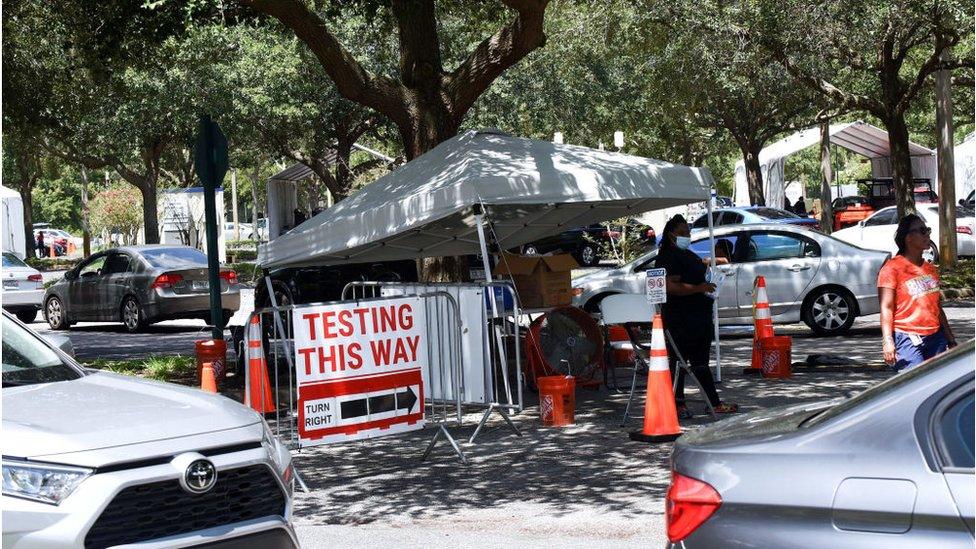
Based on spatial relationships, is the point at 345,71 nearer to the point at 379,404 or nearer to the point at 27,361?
the point at 379,404

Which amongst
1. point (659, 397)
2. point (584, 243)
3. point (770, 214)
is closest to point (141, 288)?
point (659, 397)

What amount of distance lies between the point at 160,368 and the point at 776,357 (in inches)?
287

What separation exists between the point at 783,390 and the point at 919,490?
28.7ft

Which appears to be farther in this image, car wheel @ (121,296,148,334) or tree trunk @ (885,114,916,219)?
tree trunk @ (885,114,916,219)

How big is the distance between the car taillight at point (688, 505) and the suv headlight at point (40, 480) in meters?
2.17

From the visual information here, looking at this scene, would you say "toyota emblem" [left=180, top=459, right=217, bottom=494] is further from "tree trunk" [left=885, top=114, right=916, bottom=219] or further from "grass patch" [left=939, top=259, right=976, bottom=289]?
"tree trunk" [left=885, top=114, right=916, bottom=219]

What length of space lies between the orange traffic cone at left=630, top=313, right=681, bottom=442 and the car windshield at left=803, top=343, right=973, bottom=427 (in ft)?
A: 17.7

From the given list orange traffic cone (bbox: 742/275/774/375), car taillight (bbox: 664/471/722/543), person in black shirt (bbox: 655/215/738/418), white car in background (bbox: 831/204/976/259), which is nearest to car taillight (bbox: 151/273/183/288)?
orange traffic cone (bbox: 742/275/774/375)

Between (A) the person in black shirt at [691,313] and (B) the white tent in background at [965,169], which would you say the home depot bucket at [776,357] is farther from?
(B) the white tent in background at [965,169]

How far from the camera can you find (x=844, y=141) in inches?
2029

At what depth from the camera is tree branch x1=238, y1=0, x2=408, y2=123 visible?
14008 mm

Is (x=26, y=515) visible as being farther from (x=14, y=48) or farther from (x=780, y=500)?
(x=14, y=48)

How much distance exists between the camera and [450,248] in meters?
13.5

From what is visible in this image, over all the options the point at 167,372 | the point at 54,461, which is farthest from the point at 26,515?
the point at 167,372
